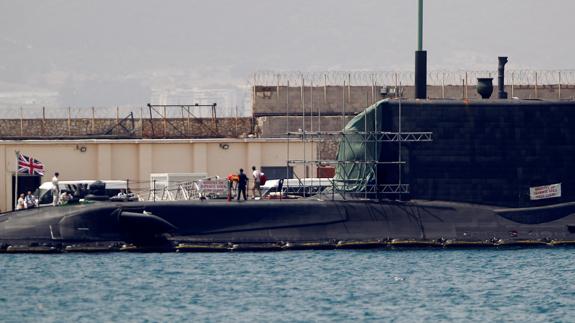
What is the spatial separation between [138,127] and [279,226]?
29171 mm

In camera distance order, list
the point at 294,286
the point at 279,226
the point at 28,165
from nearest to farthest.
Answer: the point at 294,286, the point at 279,226, the point at 28,165

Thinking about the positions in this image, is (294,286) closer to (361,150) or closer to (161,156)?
(361,150)

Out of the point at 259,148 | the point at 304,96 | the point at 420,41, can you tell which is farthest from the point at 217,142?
the point at 420,41

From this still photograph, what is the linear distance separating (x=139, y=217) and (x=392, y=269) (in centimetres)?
615

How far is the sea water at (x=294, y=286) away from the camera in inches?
1064

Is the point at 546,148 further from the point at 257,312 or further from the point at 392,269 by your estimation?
the point at 257,312

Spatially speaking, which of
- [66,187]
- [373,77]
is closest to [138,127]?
[373,77]

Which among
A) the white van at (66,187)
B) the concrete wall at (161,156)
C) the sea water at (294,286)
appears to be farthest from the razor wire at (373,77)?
the sea water at (294,286)

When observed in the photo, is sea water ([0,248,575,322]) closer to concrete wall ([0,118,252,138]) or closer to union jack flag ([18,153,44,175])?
union jack flag ([18,153,44,175])

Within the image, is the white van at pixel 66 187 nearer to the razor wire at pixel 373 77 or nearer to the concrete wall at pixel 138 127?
the concrete wall at pixel 138 127

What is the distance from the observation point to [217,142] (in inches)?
2110

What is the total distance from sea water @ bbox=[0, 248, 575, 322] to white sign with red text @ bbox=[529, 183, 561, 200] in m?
1.30

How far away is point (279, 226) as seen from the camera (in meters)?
34.3

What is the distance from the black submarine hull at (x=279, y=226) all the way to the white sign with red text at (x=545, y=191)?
30 centimetres
